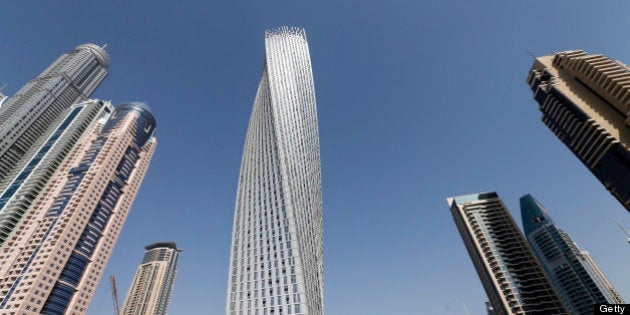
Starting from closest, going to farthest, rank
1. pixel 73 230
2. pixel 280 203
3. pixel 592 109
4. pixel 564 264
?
1. pixel 592 109
2. pixel 280 203
3. pixel 73 230
4. pixel 564 264

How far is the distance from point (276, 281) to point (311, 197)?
38.4 metres

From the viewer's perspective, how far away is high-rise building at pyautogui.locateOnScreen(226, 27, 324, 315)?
107500 millimetres

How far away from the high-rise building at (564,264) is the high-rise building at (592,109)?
3766 inches

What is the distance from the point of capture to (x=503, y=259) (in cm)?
13150

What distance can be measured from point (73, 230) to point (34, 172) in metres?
54.3

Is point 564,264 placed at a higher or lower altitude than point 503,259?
higher

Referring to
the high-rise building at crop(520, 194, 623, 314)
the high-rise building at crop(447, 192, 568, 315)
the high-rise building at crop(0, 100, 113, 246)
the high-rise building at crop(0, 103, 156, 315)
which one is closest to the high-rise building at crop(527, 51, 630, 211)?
the high-rise building at crop(447, 192, 568, 315)

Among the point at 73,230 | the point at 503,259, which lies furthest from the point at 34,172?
the point at 503,259

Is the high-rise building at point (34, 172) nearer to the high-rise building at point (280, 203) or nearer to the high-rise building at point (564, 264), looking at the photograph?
the high-rise building at point (280, 203)

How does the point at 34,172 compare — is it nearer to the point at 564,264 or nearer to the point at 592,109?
the point at 592,109

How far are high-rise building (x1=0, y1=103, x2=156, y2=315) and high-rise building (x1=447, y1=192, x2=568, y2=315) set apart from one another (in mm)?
171832

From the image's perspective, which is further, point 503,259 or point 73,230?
point 73,230

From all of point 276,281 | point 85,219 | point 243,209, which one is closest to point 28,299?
point 85,219

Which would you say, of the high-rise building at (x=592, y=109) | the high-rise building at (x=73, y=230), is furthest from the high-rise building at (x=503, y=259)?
the high-rise building at (x=73, y=230)
